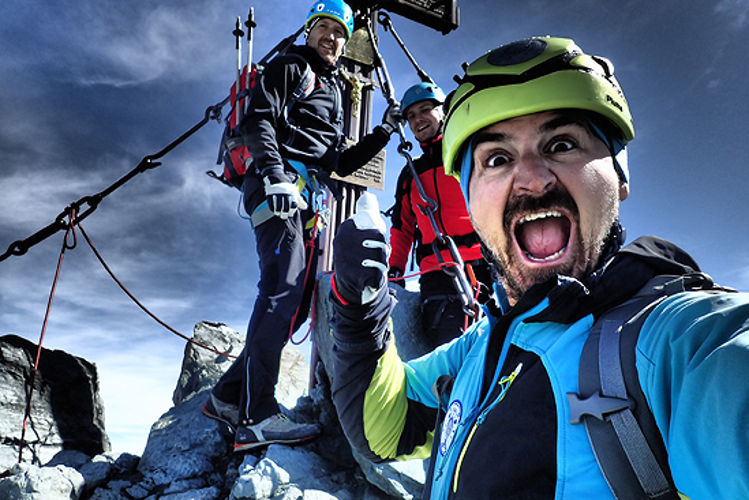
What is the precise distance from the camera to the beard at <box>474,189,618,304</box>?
63.7 inches

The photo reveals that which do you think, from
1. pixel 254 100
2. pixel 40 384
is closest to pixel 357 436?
pixel 254 100

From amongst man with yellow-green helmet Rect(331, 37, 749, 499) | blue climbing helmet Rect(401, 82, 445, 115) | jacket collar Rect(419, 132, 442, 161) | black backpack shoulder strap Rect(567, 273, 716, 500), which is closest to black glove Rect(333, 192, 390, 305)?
man with yellow-green helmet Rect(331, 37, 749, 499)

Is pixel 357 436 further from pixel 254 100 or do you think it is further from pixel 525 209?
pixel 254 100

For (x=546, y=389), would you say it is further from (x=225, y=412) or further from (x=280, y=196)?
(x=225, y=412)

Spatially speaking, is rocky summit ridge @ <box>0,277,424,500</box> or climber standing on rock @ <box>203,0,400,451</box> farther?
climber standing on rock @ <box>203,0,400,451</box>

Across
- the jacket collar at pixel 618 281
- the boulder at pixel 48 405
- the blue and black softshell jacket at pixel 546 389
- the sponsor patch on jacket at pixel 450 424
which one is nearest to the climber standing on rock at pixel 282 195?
the boulder at pixel 48 405

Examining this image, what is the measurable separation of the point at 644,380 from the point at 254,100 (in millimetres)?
4054

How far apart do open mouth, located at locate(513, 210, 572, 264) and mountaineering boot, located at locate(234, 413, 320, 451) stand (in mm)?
3146

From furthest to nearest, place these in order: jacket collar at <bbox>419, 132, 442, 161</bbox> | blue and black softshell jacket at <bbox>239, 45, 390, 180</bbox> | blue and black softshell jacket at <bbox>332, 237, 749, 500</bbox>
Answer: jacket collar at <bbox>419, 132, 442, 161</bbox> < blue and black softshell jacket at <bbox>239, 45, 390, 180</bbox> < blue and black softshell jacket at <bbox>332, 237, 749, 500</bbox>

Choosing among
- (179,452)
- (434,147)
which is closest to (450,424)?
(179,452)

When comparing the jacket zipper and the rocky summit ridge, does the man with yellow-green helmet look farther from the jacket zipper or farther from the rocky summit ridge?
the rocky summit ridge

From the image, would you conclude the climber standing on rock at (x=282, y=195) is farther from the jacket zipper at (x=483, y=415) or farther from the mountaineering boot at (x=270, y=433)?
the jacket zipper at (x=483, y=415)

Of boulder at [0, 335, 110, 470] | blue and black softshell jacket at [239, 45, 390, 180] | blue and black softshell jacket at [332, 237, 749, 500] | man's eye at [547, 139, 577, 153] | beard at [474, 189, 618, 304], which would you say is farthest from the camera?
boulder at [0, 335, 110, 470]

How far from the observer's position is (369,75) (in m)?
7.98
